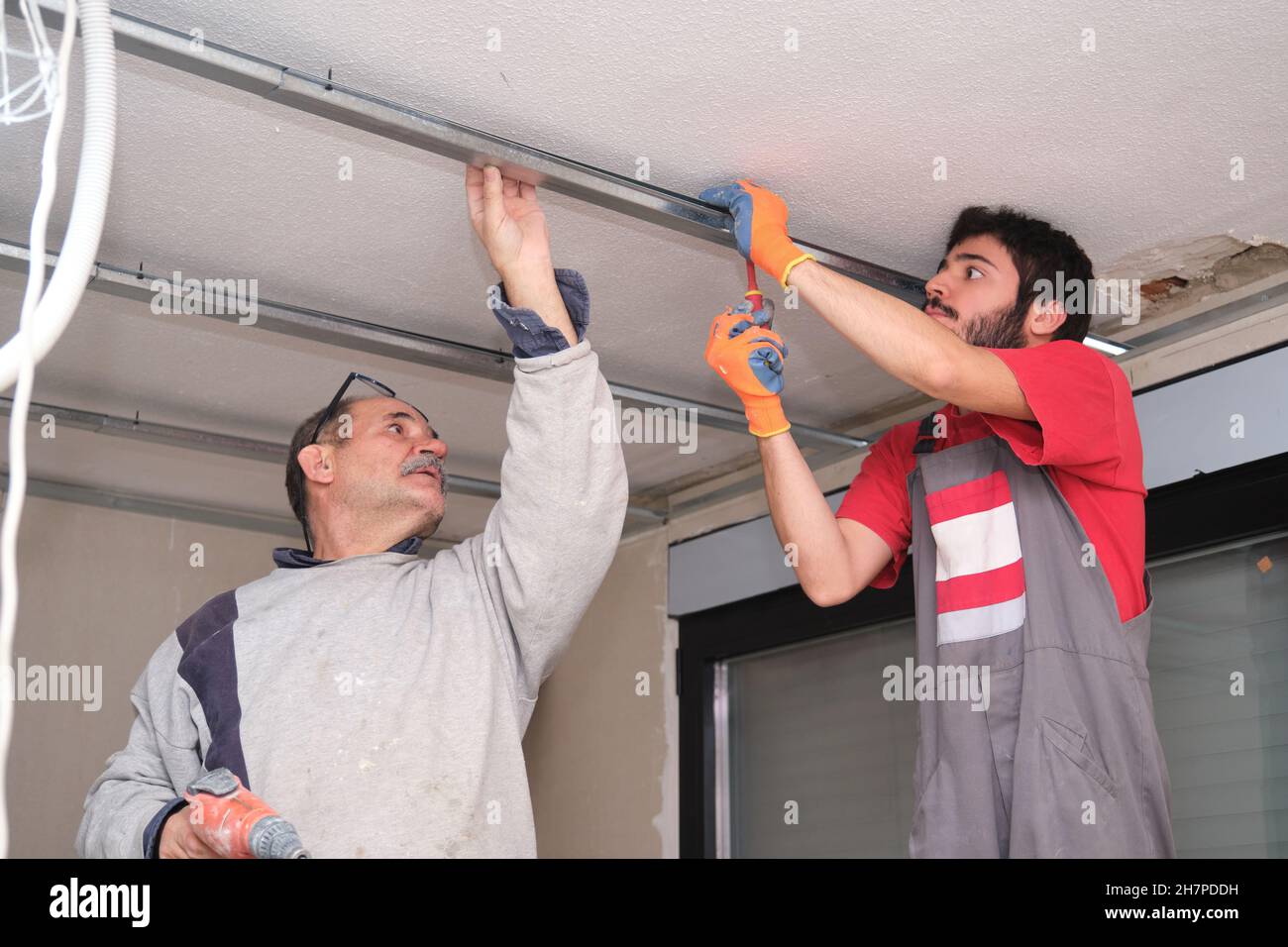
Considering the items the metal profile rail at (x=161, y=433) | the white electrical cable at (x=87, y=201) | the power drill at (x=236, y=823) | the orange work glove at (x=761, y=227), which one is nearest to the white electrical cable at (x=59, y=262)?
the white electrical cable at (x=87, y=201)

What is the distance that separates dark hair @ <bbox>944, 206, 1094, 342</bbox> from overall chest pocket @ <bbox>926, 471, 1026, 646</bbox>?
0.33m

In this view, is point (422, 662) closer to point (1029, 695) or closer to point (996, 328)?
point (1029, 695)

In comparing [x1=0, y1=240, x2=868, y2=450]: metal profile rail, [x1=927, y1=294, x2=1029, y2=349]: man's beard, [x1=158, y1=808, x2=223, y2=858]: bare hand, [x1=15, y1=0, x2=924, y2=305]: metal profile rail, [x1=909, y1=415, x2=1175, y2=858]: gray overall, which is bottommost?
[x1=158, y1=808, x2=223, y2=858]: bare hand

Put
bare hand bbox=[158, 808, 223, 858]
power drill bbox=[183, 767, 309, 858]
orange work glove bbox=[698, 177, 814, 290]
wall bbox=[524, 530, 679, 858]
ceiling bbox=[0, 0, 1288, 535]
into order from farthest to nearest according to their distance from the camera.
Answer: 1. wall bbox=[524, 530, 679, 858]
2. orange work glove bbox=[698, 177, 814, 290]
3. ceiling bbox=[0, 0, 1288, 535]
4. bare hand bbox=[158, 808, 223, 858]
5. power drill bbox=[183, 767, 309, 858]

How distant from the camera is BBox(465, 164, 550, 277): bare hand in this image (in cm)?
185

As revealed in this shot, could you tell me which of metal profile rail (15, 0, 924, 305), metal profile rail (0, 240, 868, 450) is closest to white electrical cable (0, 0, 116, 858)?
metal profile rail (15, 0, 924, 305)

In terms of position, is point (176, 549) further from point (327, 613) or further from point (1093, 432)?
point (1093, 432)

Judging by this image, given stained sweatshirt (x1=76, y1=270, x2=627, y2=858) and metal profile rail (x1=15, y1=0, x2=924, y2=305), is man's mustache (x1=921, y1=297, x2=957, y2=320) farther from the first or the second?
stained sweatshirt (x1=76, y1=270, x2=627, y2=858)

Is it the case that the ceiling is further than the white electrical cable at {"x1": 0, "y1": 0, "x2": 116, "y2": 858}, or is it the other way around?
the ceiling

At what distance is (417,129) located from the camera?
5.92 ft

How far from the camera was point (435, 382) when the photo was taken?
2811 millimetres

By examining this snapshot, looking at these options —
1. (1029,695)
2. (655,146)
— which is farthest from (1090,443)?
(655,146)

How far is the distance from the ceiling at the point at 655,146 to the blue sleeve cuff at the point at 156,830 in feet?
3.11

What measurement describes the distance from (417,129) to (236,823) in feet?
3.13
